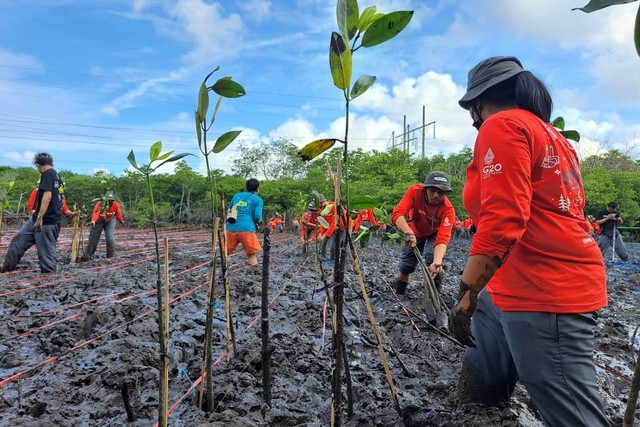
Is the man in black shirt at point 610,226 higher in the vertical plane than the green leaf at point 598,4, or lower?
lower

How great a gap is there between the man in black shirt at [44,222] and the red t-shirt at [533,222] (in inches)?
223

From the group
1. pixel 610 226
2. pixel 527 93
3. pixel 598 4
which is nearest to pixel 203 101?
pixel 527 93

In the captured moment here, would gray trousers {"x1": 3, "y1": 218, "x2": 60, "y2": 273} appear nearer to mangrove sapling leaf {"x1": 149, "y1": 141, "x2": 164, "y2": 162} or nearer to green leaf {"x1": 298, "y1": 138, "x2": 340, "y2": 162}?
mangrove sapling leaf {"x1": 149, "y1": 141, "x2": 164, "y2": 162}

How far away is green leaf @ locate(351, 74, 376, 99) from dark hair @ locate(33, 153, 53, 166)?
5416 millimetres

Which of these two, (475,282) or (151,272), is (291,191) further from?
(475,282)

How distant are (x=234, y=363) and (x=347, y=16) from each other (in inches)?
82.7

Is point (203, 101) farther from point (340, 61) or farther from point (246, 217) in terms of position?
point (246, 217)

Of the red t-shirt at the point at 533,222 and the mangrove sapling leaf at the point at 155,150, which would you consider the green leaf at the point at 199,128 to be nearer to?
the mangrove sapling leaf at the point at 155,150

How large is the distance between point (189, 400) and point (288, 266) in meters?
5.99

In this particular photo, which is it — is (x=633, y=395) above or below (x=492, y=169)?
below

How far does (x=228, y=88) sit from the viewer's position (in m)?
1.77

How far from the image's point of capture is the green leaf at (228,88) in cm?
175

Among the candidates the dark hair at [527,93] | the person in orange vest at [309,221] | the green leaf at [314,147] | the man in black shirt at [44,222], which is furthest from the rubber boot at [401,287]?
the man in black shirt at [44,222]

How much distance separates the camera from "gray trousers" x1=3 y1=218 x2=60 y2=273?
18.9ft
